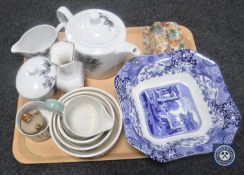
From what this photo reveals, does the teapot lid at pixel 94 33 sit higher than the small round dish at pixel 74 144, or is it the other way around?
the teapot lid at pixel 94 33

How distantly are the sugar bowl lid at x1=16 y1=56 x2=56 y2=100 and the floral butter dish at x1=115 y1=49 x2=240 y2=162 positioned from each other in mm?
158

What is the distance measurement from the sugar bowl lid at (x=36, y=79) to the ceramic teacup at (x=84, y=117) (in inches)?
3.1

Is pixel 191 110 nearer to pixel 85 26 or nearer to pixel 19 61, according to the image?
pixel 85 26

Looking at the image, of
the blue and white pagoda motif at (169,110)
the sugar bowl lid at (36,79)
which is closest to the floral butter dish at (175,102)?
the blue and white pagoda motif at (169,110)

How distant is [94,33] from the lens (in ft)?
2.40

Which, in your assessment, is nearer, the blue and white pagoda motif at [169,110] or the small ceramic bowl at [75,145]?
the small ceramic bowl at [75,145]

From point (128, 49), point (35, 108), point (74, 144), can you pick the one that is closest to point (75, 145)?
point (74, 144)

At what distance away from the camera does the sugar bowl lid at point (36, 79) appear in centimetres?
76

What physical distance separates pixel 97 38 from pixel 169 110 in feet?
0.87

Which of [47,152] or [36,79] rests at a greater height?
[36,79]

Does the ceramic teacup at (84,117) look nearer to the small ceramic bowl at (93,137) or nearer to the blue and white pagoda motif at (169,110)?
the small ceramic bowl at (93,137)

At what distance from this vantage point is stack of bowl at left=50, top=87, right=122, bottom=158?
71 cm

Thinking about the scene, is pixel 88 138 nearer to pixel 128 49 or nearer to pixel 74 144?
pixel 74 144

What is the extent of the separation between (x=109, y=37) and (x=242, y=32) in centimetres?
67
